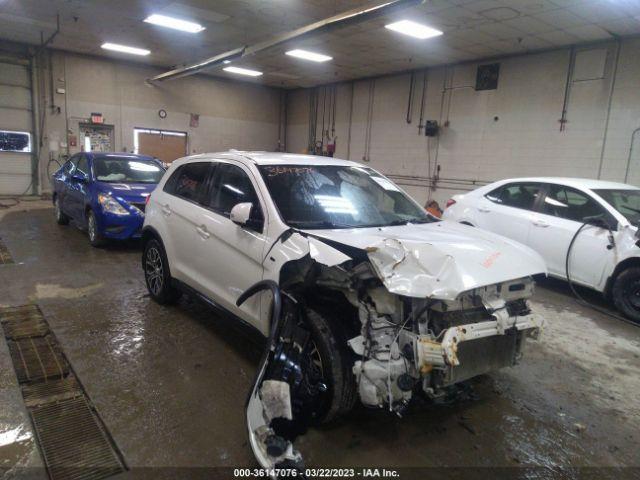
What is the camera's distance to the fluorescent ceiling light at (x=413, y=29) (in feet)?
27.4

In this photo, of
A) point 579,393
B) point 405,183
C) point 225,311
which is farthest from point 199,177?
point 405,183

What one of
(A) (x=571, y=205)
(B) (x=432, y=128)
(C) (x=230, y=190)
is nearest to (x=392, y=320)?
(C) (x=230, y=190)

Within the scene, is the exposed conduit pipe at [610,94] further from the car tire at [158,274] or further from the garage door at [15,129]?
the garage door at [15,129]

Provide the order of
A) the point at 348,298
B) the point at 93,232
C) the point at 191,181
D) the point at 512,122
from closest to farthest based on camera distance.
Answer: the point at 348,298 → the point at 191,181 → the point at 93,232 → the point at 512,122

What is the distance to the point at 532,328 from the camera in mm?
2645

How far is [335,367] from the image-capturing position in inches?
94.4

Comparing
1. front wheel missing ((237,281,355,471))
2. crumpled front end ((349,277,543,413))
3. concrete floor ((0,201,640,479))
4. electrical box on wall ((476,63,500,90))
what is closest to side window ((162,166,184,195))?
concrete floor ((0,201,640,479))

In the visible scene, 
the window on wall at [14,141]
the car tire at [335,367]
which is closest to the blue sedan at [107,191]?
the car tire at [335,367]

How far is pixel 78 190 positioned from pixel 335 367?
6.53 m

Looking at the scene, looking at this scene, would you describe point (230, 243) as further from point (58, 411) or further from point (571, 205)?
point (571, 205)

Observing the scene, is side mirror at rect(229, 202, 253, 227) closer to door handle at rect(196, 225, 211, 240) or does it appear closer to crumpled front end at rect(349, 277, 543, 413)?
door handle at rect(196, 225, 211, 240)

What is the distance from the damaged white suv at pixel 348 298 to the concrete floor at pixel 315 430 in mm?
303

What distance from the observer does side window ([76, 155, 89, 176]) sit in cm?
714

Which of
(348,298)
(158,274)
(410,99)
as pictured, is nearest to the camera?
(348,298)
